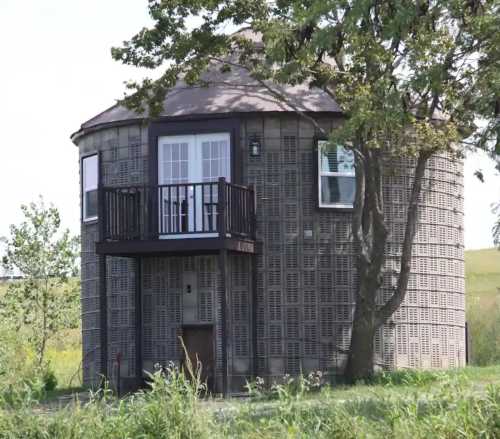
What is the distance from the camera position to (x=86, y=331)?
2658cm

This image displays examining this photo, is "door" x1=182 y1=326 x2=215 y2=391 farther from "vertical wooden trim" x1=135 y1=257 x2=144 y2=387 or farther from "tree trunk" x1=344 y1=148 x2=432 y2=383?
"tree trunk" x1=344 y1=148 x2=432 y2=383

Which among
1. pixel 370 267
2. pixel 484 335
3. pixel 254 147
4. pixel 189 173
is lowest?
pixel 484 335

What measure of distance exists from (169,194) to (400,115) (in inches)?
275

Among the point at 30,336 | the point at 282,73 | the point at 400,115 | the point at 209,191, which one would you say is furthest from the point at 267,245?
the point at 30,336

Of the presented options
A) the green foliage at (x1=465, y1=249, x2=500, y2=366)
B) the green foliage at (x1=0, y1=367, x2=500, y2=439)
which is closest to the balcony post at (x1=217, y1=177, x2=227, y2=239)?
the green foliage at (x1=465, y1=249, x2=500, y2=366)

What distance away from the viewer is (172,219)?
78.2ft

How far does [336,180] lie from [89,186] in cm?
511

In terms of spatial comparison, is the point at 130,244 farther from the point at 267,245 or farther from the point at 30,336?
the point at 30,336

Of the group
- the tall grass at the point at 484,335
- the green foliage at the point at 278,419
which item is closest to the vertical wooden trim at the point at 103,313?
the tall grass at the point at 484,335

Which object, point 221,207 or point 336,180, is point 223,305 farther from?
point 336,180

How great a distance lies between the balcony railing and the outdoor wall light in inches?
28.5

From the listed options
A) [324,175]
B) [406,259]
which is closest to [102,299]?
[324,175]

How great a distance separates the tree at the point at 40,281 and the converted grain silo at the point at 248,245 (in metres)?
7.67

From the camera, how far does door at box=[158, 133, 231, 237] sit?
23734 millimetres
